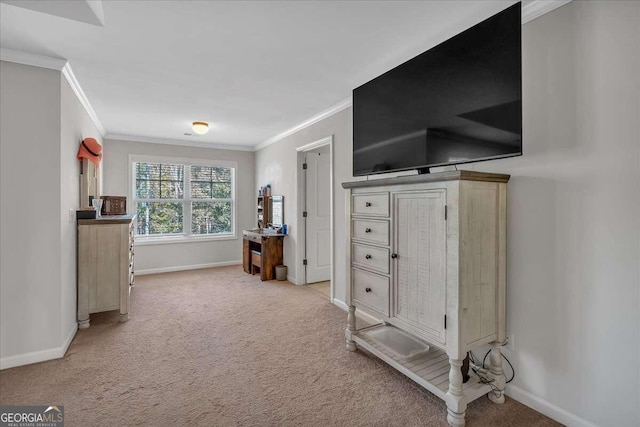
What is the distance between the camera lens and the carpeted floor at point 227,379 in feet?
5.95

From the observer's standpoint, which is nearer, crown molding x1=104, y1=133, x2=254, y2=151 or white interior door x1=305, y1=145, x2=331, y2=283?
white interior door x1=305, y1=145, x2=331, y2=283

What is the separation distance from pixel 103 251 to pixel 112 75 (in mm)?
1706

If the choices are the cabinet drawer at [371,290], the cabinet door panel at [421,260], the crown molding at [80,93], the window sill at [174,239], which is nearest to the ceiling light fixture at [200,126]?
the crown molding at [80,93]

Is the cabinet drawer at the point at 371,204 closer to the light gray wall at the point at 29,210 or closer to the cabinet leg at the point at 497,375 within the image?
the cabinet leg at the point at 497,375

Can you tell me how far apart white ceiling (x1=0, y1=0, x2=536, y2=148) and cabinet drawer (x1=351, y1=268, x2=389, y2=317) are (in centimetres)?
174

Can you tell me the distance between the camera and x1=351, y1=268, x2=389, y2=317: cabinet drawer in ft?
7.30

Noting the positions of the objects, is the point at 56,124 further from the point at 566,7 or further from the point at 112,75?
the point at 566,7

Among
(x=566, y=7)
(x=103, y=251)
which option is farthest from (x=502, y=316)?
(x=103, y=251)

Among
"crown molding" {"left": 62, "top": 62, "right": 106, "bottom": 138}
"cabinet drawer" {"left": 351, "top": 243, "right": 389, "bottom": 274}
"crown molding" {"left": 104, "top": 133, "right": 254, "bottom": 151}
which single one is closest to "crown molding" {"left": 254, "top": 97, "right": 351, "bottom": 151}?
"crown molding" {"left": 104, "top": 133, "right": 254, "bottom": 151}

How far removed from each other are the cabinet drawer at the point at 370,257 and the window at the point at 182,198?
13.7 feet

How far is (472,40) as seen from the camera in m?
1.82

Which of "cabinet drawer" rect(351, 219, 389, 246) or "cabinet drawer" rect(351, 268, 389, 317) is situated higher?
"cabinet drawer" rect(351, 219, 389, 246)

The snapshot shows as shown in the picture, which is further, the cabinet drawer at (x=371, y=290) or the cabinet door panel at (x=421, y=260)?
the cabinet drawer at (x=371, y=290)

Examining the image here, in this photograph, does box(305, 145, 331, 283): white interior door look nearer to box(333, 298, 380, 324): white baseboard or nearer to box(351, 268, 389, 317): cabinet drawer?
box(333, 298, 380, 324): white baseboard
